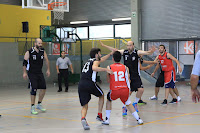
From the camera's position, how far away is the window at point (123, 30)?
110 feet

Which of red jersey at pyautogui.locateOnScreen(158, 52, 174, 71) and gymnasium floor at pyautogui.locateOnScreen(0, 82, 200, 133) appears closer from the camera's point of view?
gymnasium floor at pyautogui.locateOnScreen(0, 82, 200, 133)

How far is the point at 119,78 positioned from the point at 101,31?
87.3 feet

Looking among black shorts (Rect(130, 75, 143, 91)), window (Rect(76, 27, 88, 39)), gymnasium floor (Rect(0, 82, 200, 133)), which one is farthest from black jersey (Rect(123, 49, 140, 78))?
window (Rect(76, 27, 88, 39))

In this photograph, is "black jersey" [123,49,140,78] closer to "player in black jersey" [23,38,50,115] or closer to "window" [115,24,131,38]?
"player in black jersey" [23,38,50,115]

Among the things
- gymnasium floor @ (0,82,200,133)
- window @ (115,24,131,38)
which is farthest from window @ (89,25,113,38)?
gymnasium floor @ (0,82,200,133)

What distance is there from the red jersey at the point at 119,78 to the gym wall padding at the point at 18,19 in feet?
76.3

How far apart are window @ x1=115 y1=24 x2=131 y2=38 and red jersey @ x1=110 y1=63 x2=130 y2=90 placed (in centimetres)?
2486

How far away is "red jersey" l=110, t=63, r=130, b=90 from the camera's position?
884cm

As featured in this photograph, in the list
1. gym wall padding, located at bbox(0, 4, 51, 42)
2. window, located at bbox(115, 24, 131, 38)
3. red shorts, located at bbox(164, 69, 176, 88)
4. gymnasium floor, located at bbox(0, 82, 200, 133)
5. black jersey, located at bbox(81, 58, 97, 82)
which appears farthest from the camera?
window, located at bbox(115, 24, 131, 38)

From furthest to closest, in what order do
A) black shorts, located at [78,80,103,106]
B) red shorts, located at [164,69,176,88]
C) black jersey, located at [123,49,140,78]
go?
1. red shorts, located at [164,69,176,88]
2. black jersey, located at [123,49,140,78]
3. black shorts, located at [78,80,103,106]

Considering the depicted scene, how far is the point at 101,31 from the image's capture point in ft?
116

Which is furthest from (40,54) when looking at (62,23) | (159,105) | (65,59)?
(62,23)

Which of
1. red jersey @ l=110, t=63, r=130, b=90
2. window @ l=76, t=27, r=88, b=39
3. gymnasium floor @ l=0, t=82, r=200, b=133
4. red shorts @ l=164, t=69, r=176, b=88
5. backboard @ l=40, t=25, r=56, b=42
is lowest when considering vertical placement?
gymnasium floor @ l=0, t=82, r=200, b=133

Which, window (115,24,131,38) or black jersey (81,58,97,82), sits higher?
window (115,24,131,38)
